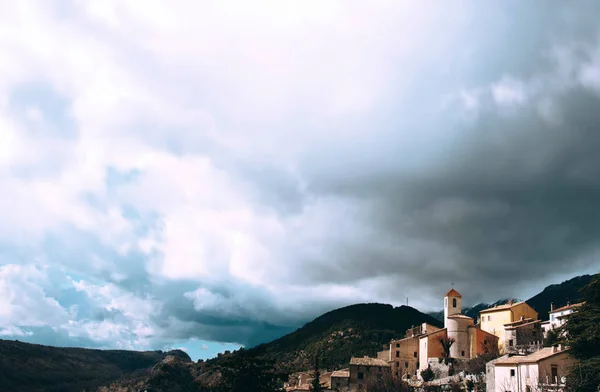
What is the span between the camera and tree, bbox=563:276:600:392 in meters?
48.1

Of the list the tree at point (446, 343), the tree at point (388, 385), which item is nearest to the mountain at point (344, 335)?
the tree at point (388, 385)

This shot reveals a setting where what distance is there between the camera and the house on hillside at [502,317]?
296 feet

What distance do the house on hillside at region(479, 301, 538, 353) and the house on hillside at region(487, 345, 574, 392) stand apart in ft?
98.8

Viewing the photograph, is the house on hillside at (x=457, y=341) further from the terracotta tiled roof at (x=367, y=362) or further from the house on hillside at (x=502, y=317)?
the terracotta tiled roof at (x=367, y=362)

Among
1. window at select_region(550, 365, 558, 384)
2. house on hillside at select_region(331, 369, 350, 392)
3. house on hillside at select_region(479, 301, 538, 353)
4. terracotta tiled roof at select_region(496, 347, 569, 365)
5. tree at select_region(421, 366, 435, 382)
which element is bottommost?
house on hillside at select_region(331, 369, 350, 392)

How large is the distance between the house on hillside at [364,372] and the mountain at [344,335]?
1140 inches

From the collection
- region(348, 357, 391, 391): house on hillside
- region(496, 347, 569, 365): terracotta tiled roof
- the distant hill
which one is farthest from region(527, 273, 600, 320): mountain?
region(496, 347, 569, 365): terracotta tiled roof

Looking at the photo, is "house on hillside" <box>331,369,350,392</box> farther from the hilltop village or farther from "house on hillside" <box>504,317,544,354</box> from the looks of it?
"house on hillside" <box>504,317,544,354</box>

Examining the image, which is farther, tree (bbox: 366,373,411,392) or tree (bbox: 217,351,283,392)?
tree (bbox: 366,373,411,392)

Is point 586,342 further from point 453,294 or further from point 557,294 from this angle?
point 557,294

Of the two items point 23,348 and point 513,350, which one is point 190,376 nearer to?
point 23,348

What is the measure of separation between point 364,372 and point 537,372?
38.1 m

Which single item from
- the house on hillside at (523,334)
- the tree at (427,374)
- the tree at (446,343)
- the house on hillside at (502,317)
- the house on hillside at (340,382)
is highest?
the house on hillside at (502,317)

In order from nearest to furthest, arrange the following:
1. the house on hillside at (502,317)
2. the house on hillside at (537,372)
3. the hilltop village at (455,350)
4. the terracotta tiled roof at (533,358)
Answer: the house on hillside at (537,372) < the terracotta tiled roof at (533,358) < the hilltop village at (455,350) < the house on hillside at (502,317)
